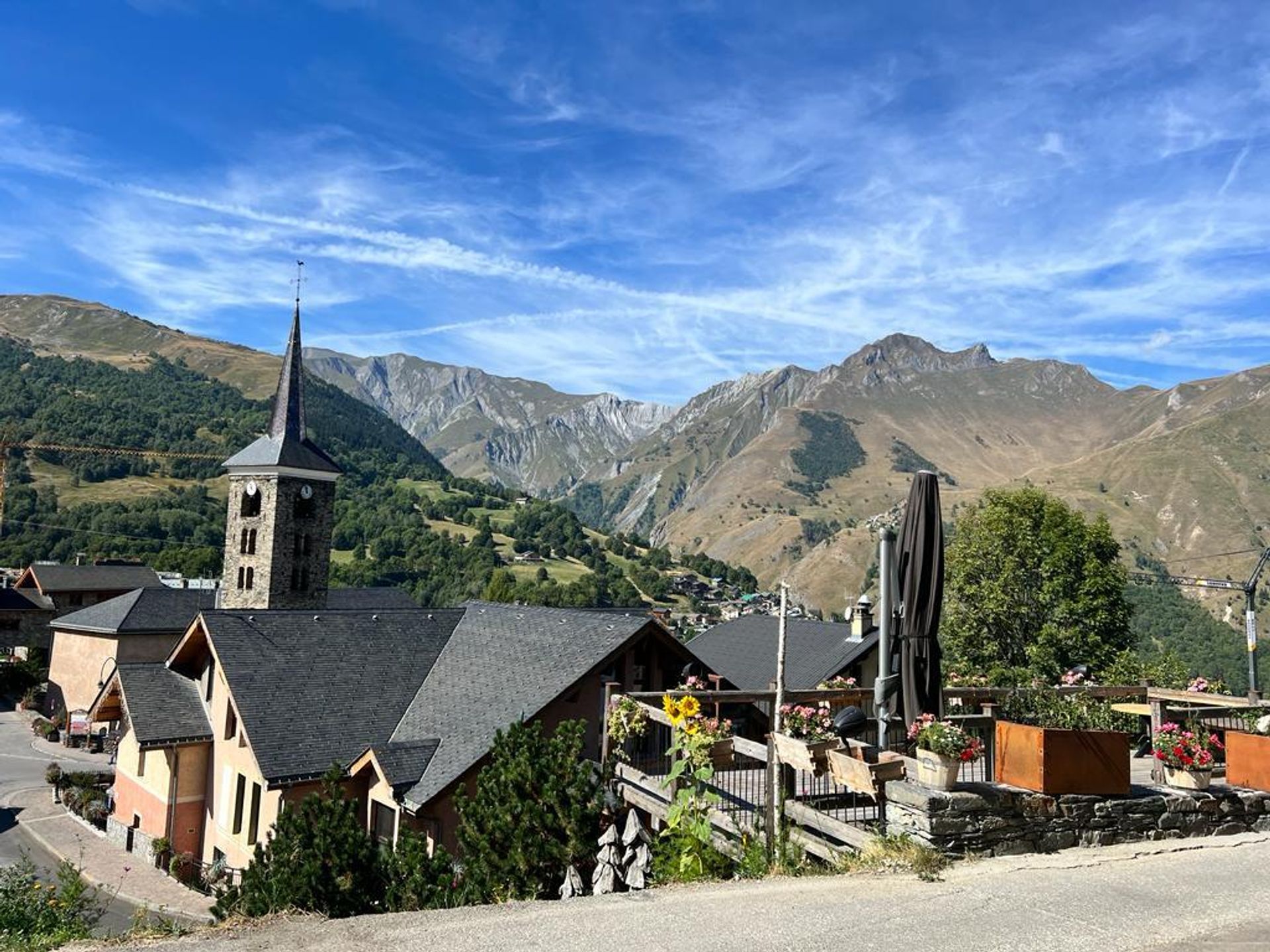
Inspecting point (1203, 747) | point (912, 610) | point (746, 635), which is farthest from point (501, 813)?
point (746, 635)

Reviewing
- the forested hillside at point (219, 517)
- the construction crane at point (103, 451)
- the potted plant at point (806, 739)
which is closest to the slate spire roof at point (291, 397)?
the potted plant at point (806, 739)

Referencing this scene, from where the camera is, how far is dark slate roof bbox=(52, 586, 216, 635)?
44.0m

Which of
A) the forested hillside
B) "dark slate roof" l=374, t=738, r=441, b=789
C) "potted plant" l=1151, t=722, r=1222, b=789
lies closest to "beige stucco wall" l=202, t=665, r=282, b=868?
"dark slate roof" l=374, t=738, r=441, b=789

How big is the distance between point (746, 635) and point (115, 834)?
21.7 m

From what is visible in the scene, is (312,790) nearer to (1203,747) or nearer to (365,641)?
(365,641)

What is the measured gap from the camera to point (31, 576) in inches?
2672

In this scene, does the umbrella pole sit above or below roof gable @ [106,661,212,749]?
above

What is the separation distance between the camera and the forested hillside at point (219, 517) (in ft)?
390

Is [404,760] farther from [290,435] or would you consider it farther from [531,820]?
[290,435]

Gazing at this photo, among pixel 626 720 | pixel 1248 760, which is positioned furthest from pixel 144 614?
pixel 1248 760

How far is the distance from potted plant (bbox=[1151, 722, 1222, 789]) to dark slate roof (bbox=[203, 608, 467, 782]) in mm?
14988

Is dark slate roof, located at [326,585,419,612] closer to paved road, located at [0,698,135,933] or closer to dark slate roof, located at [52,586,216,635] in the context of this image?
dark slate roof, located at [52,586,216,635]

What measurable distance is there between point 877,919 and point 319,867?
725 centimetres

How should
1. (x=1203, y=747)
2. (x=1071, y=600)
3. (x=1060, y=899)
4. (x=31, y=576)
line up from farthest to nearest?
(x=31, y=576), (x=1071, y=600), (x=1203, y=747), (x=1060, y=899)
